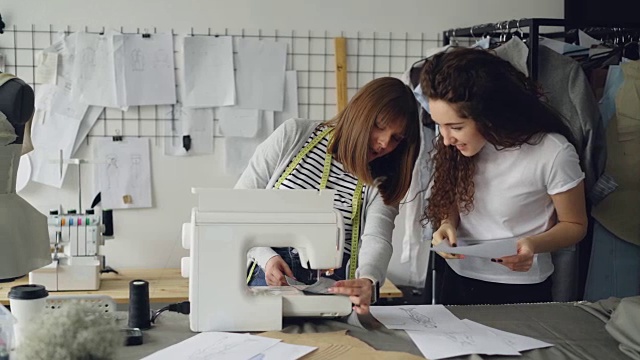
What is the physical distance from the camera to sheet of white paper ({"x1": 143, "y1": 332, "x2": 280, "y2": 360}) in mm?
1444

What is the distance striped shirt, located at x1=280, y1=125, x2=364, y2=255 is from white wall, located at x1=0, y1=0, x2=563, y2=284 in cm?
108

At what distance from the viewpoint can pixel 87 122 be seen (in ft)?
10.0

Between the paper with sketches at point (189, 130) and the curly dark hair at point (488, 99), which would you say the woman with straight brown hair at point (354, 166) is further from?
the paper with sketches at point (189, 130)

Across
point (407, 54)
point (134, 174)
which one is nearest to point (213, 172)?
point (134, 174)

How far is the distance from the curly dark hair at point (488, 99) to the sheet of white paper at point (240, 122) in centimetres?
122

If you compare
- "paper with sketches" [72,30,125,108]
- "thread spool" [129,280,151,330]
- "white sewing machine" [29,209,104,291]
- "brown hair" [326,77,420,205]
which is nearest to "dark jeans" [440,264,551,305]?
"brown hair" [326,77,420,205]

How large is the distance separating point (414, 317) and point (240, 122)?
1.59 meters

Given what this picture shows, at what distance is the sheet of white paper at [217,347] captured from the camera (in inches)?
56.9

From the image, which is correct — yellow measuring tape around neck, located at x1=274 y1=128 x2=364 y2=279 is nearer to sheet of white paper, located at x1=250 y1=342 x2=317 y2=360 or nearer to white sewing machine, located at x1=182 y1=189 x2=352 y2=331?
white sewing machine, located at x1=182 y1=189 x2=352 y2=331

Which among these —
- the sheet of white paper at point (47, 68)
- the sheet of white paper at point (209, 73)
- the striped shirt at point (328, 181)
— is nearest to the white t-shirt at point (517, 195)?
the striped shirt at point (328, 181)

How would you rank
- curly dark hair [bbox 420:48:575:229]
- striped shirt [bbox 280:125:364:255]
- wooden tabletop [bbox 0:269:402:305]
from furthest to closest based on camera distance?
1. wooden tabletop [bbox 0:269:402:305]
2. striped shirt [bbox 280:125:364:255]
3. curly dark hair [bbox 420:48:575:229]

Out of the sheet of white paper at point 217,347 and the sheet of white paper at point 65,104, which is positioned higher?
the sheet of white paper at point 65,104

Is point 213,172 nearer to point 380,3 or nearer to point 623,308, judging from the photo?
point 380,3

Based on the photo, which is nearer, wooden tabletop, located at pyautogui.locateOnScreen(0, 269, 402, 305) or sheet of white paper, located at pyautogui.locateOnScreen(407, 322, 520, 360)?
sheet of white paper, located at pyautogui.locateOnScreen(407, 322, 520, 360)
